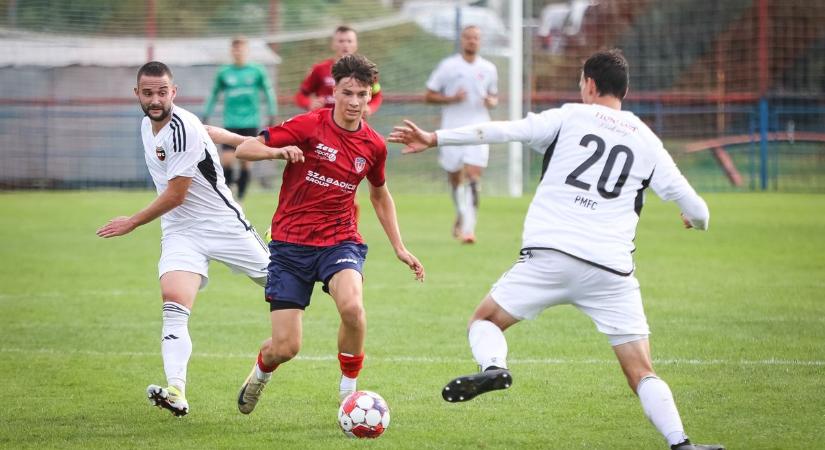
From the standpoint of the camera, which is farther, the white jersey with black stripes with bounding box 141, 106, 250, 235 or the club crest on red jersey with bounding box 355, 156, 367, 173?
the white jersey with black stripes with bounding box 141, 106, 250, 235

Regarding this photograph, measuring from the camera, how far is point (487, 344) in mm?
5430

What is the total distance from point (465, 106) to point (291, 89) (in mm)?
9400

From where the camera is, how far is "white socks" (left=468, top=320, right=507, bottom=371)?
5.36 metres

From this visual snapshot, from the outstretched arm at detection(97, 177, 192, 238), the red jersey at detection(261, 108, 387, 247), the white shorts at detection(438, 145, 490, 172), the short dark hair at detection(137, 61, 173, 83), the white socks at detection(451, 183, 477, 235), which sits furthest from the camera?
the white shorts at detection(438, 145, 490, 172)

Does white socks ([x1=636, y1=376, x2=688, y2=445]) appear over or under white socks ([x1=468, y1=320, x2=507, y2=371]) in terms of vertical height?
under

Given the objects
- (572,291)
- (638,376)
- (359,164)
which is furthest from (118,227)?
(638,376)

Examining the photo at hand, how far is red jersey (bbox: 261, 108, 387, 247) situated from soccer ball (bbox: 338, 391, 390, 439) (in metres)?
0.91

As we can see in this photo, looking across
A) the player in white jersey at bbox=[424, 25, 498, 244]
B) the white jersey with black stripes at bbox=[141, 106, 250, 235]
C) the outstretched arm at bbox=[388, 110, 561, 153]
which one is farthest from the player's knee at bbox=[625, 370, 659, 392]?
A: the player in white jersey at bbox=[424, 25, 498, 244]

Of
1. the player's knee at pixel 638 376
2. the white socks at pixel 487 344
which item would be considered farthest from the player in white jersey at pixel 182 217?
the player's knee at pixel 638 376

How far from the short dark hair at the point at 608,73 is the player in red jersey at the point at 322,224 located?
4.39 ft

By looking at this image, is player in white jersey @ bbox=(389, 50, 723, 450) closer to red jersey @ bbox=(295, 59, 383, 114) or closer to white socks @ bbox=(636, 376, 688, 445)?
white socks @ bbox=(636, 376, 688, 445)

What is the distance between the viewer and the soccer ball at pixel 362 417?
19.2ft

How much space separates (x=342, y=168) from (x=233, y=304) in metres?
4.61

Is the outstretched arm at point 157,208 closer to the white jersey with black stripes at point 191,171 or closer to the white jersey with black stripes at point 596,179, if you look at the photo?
the white jersey with black stripes at point 191,171
